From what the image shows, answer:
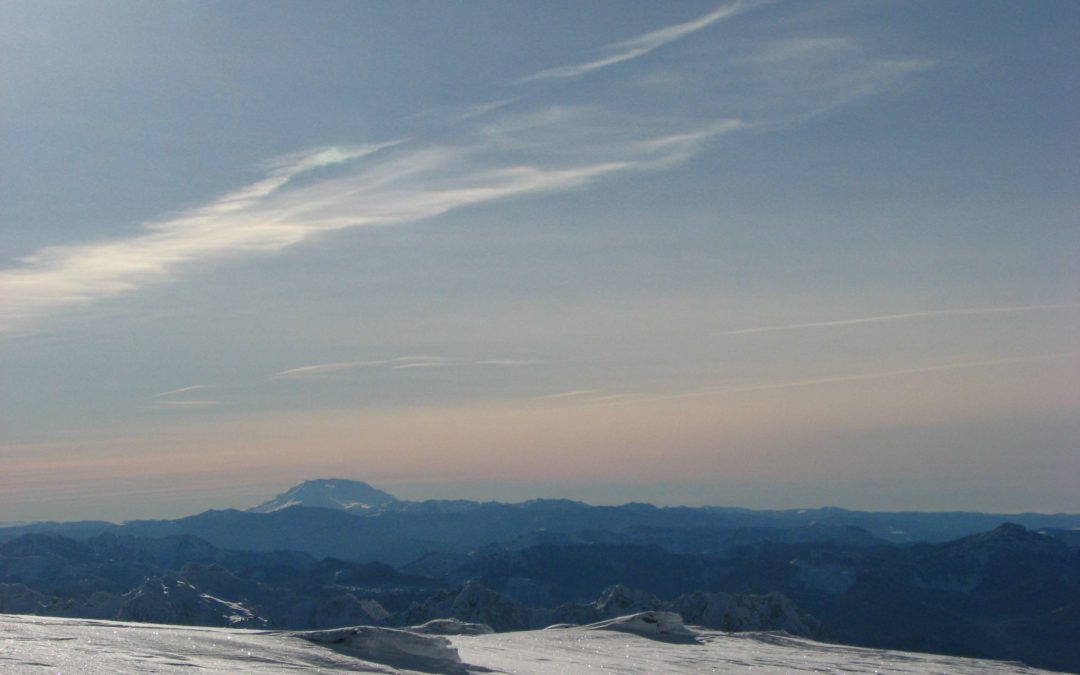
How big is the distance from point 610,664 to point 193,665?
19.6 meters

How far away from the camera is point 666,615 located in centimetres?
6012

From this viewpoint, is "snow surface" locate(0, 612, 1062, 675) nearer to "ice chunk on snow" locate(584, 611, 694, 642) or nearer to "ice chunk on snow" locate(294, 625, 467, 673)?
"ice chunk on snow" locate(294, 625, 467, 673)

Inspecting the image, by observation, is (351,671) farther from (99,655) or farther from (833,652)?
(833,652)

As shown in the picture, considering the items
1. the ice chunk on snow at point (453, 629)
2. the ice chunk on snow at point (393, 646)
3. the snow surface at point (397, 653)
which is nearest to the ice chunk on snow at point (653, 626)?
the snow surface at point (397, 653)

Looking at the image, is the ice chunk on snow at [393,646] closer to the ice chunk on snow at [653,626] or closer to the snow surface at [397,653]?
the snow surface at [397,653]

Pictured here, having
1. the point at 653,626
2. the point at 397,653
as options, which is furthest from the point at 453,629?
the point at 397,653

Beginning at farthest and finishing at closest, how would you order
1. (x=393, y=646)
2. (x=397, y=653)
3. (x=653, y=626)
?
(x=653, y=626) → (x=393, y=646) → (x=397, y=653)

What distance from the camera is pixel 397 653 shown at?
32844 mm

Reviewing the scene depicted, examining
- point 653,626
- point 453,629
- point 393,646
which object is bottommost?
point 453,629

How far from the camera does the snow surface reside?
2536 cm

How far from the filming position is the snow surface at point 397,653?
83.2 feet

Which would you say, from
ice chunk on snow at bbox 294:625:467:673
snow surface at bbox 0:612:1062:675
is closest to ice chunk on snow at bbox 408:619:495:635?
snow surface at bbox 0:612:1062:675

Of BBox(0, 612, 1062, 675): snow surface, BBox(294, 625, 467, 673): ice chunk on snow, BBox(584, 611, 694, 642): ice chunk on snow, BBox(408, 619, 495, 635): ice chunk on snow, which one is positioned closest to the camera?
BBox(0, 612, 1062, 675): snow surface

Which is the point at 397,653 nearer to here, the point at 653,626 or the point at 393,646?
the point at 393,646
